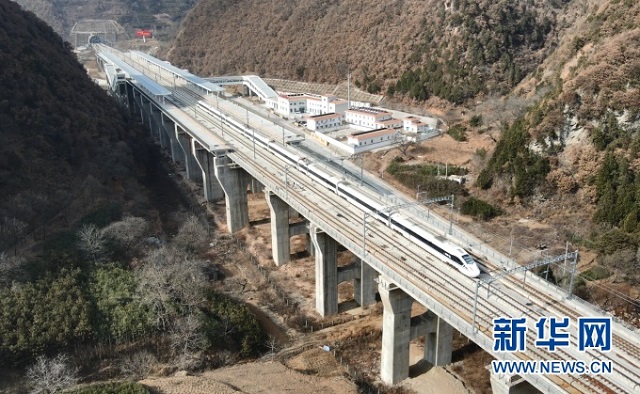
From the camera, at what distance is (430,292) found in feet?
91.8

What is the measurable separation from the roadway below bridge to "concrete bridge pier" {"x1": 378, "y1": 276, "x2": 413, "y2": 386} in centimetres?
6

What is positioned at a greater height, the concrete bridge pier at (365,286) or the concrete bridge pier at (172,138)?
the concrete bridge pier at (172,138)

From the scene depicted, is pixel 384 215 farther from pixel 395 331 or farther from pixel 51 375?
pixel 51 375

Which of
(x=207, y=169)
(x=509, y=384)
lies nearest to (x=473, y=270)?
(x=509, y=384)

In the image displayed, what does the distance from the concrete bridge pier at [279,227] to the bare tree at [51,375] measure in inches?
831

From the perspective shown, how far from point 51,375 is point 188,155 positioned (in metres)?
45.8

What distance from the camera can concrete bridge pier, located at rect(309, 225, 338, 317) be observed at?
3859cm

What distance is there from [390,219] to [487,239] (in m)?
15.4

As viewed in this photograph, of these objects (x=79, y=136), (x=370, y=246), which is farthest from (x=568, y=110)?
(x=79, y=136)

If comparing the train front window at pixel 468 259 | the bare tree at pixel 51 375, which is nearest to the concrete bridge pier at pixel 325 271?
the train front window at pixel 468 259

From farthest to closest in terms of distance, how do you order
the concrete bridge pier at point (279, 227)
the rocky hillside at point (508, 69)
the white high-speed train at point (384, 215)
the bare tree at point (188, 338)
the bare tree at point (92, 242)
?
1. the rocky hillside at point (508, 69)
2. the concrete bridge pier at point (279, 227)
3. the bare tree at point (92, 242)
4. the bare tree at point (188, 338)
5. the white high-speed train at point (384, 215)

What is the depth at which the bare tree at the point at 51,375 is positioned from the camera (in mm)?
29562

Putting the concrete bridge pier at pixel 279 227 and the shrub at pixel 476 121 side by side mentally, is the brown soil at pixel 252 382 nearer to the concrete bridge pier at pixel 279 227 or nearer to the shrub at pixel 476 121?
the concrete bridge pier at pixel 279 227

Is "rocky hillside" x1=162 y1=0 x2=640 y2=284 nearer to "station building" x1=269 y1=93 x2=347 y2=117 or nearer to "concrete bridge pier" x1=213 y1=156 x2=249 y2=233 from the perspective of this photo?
"station building" x1=269 y1=93 x2=347 y2=117
